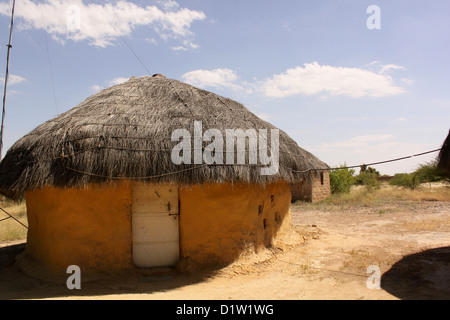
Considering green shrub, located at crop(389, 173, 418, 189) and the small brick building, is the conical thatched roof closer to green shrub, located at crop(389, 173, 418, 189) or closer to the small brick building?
the small brick building

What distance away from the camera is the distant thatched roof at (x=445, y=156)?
5.71 meters

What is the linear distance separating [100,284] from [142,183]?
177 centimetres

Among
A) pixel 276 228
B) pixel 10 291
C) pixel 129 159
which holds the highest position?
pixel 129 159

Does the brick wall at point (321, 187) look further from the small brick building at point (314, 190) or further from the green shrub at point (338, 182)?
the green shrub at point (338, 182)

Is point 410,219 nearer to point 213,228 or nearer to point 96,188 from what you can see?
point 213,228

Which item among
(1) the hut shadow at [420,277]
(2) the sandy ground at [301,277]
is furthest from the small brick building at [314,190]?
(1) the hut shadow at [420,277]

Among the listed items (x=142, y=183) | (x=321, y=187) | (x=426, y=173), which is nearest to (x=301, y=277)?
(x=142, y=183)

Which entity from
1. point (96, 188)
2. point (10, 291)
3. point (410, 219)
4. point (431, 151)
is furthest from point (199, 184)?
point (410, 219)

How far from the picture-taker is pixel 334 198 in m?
18.1

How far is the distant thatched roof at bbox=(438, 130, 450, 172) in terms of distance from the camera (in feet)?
18.7

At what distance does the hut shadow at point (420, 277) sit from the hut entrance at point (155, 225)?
3525mm

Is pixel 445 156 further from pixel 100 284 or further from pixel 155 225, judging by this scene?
pixel 100 284
